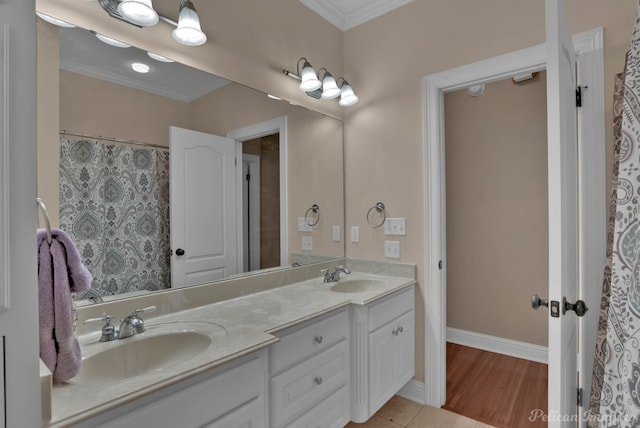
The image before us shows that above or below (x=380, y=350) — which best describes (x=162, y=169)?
above

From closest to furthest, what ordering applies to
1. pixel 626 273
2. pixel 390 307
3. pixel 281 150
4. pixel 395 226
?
pixel 626 273 → pixel 390 307 → pixel 281 150 → pixel 395 226

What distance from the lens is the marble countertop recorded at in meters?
0.79

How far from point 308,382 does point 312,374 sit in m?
0.04

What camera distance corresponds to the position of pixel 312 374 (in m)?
1.45

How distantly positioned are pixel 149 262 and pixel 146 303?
0.18 meters

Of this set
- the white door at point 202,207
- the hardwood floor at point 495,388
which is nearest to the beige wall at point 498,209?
the hardwood floor at point 495,388

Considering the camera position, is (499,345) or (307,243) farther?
(499,345)

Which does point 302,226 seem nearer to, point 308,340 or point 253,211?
point 253,211

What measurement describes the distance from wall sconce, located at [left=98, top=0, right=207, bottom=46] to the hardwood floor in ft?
8.37

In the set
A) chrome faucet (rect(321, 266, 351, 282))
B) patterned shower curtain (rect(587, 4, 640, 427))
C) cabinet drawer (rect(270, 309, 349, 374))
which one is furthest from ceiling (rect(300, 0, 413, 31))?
cabinet drawer (rect(270, 309, 349, 374))

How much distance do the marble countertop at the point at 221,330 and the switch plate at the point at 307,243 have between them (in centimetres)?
22

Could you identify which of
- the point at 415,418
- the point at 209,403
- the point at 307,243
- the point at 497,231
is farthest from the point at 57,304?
the point at 497,231

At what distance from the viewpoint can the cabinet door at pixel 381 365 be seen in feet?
5.74

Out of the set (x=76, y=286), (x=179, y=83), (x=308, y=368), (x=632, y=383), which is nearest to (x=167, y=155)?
(x=179, y=83)
